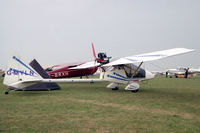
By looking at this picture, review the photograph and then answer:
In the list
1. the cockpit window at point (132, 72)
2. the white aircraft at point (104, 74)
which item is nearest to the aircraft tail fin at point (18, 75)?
the white aircraft at point (104, 74)

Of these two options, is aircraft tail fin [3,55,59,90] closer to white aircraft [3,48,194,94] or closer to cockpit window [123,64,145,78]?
white aircraft [3,48,194,94]

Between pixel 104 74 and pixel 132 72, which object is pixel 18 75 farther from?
pixel 132 72

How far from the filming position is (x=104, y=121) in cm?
479

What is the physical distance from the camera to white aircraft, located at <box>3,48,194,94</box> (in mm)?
9969

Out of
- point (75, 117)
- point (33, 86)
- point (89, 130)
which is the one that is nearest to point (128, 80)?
point (33, 86)

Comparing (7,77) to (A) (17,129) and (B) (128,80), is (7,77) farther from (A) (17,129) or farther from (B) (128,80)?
(B) (128,80)

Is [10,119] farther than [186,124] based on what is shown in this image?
Yes

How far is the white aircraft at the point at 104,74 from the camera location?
997cm

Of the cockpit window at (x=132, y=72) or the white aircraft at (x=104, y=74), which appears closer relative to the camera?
the white aircraft at (x=104, y=74)

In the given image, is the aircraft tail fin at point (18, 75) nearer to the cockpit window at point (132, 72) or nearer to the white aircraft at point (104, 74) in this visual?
the white aircraft at point (104, 74)

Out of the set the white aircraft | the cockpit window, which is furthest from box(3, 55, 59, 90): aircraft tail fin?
the cockpit window

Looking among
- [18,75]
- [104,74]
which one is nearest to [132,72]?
[104,74]

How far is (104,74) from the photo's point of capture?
41.6 ft

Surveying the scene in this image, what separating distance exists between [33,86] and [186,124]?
9041mm
